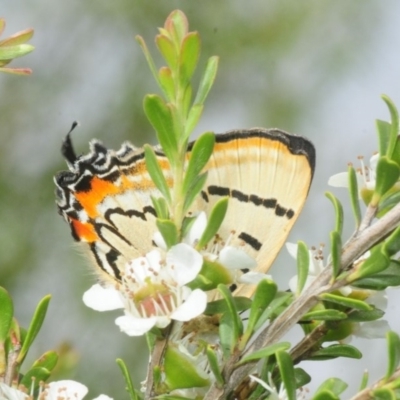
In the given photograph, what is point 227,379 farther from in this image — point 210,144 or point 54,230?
point 54,230

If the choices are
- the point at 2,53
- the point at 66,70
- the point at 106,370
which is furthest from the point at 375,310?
the point at 66,70

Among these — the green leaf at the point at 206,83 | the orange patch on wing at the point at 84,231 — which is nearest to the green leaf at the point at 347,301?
the green leaf at the point at 206,83

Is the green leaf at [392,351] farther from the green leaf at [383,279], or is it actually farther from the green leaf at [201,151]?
the green leaf at [201,151]

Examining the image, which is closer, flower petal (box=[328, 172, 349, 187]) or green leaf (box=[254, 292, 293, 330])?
green leaf (box=[254, 292, 293, 330])

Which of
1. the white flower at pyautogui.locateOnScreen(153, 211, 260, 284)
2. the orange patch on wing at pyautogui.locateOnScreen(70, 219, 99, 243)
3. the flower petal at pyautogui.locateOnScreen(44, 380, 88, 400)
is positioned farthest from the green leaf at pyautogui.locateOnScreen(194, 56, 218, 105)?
the orange patch on wing at pyautogui.locateOnScreen(70, 219, 99, 243)

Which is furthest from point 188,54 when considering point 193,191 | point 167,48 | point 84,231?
point 84,231

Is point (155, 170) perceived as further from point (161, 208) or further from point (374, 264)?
point (374, 264)

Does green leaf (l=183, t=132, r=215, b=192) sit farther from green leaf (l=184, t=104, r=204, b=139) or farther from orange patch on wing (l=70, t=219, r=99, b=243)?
orange patch on wing (l=70, t=219, r=99, b=243)
